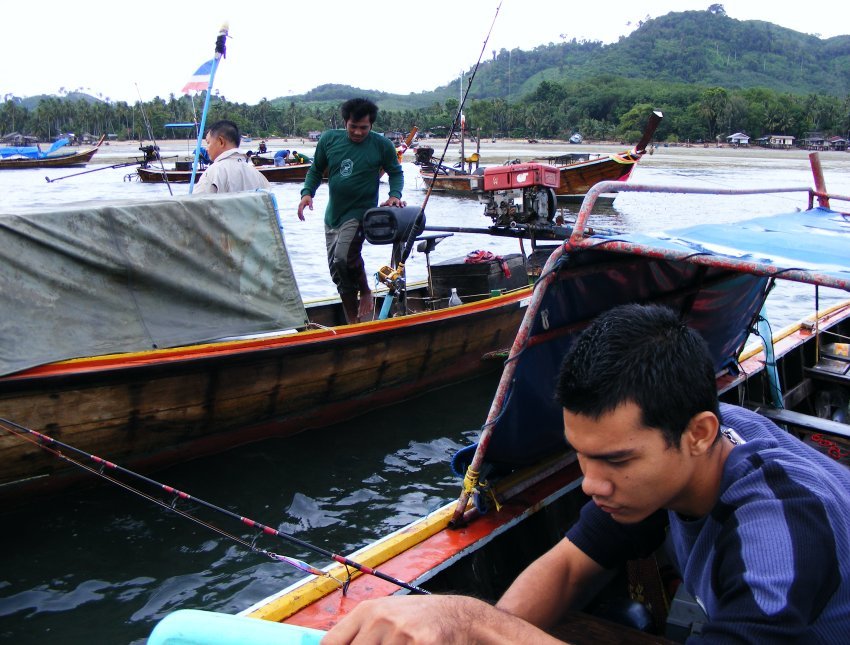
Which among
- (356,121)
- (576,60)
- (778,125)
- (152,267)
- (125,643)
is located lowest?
(125,643)

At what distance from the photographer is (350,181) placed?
708cm

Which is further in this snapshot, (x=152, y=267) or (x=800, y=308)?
(x=800, y=308)

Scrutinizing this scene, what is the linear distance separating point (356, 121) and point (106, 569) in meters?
4.37

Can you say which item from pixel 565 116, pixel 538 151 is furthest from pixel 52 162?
pixel 565 116

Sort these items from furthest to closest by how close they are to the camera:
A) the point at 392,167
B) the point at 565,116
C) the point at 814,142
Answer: the point at 565,116 → the point at 814,142 → the point at 392,167

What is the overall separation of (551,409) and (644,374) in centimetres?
194

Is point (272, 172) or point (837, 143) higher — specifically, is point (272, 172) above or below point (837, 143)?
below

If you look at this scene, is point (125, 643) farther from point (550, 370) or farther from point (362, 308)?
point (362, 308)

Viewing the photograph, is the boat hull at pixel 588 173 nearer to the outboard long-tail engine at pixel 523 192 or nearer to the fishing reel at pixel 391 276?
the outboard long-tail engine at pixel 523 192

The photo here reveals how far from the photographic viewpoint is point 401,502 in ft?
19.2

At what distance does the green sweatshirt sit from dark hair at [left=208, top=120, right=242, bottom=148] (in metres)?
0.77

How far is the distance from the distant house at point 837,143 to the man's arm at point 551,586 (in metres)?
80.0

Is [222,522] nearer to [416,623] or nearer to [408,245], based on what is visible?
[408,245]

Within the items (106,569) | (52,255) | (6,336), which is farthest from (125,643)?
(52,255)
